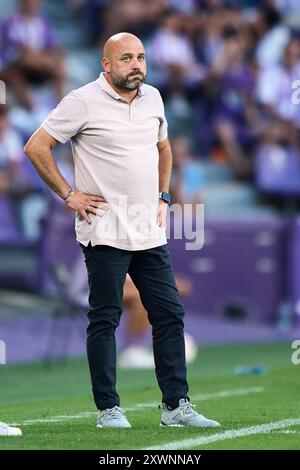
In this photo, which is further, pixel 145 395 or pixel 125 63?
pixel 145 395

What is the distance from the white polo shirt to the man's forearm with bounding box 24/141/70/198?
0.34 feet

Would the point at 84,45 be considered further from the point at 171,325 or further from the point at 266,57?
the point at 171,325

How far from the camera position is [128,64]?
6930 mm

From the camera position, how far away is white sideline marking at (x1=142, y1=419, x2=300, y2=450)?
6144 mm

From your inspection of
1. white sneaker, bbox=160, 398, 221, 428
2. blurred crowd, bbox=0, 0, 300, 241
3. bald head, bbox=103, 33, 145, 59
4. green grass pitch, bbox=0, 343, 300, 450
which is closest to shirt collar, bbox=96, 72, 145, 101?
bald head, bbox=103, 33, 145, 59

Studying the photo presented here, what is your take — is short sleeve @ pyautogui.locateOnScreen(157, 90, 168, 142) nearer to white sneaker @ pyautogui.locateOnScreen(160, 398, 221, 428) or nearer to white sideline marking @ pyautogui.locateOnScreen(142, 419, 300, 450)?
white sneaker @ pyautogui.locateOnScreen(160, 398, 221, 428)

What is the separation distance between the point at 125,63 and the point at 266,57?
42.0 feet

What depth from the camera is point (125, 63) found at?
22.7 feet

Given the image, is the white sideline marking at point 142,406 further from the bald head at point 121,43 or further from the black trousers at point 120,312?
the bald head at point 121,43

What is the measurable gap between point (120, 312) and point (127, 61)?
4.26 feet

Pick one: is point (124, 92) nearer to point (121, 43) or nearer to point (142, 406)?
point (121, 43)

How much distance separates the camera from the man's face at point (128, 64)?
6914 mm
